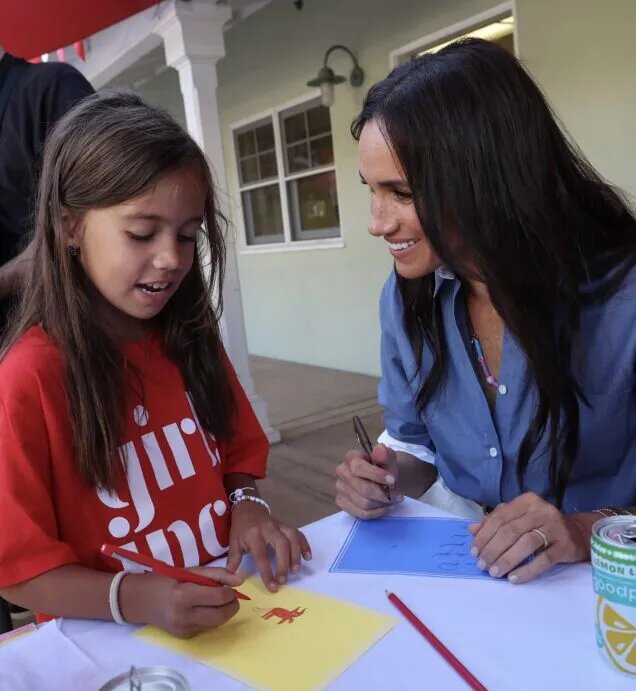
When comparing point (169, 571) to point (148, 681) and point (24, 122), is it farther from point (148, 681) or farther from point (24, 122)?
point (24, 122)

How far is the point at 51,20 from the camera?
9.59ft

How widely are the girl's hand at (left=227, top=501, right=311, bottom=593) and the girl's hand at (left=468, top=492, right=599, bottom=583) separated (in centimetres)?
27

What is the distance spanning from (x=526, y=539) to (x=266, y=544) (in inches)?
15.8

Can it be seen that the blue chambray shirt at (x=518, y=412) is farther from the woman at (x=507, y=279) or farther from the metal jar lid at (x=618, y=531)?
the metal jar lid at (x=618, y=531)

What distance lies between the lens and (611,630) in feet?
2.37

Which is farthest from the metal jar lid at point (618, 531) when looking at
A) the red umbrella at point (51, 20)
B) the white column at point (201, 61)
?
the white column at point (201, 61)

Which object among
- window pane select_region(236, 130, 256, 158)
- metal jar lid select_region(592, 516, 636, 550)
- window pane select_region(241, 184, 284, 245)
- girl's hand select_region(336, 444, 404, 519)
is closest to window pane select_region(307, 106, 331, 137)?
window pane select_region(241, 184, 284, 245)

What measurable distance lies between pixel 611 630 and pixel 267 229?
6.61 metres

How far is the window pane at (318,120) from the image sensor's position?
5773 millimetres

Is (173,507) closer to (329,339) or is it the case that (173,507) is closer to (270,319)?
(329,339)

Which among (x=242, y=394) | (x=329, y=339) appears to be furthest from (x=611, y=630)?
(x=329, y=339)

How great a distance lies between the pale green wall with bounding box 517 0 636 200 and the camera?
3.43m

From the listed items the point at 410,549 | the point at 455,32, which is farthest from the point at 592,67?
the point at 410,549

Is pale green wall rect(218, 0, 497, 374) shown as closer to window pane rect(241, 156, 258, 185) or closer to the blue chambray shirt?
window pane rect(241, 156, 258, 185)
